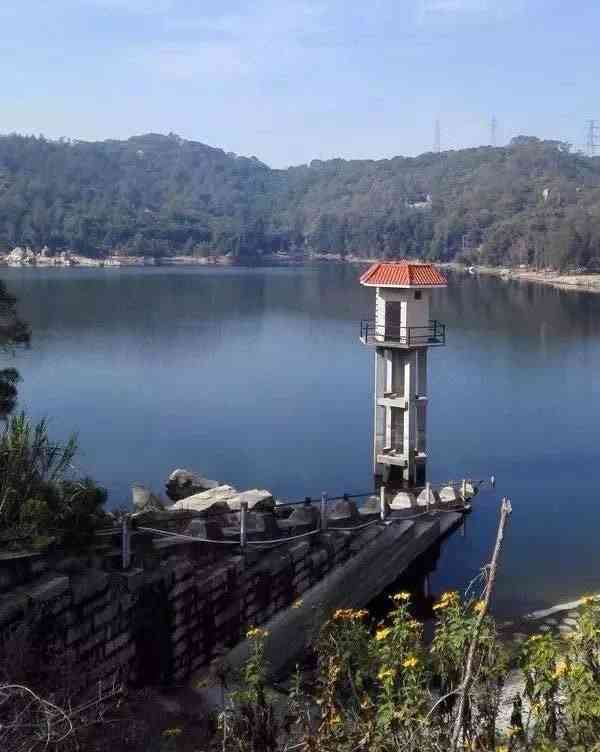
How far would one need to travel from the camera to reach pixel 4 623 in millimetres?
7062

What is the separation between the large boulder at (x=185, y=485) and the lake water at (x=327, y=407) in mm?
993

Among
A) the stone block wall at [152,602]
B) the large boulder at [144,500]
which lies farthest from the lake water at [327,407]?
the stone block wall at [152,602]

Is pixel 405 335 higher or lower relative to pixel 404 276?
lower

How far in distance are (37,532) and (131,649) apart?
164 centimetres

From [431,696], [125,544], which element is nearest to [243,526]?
[125,544]

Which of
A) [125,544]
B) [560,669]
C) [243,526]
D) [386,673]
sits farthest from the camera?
[243,526]

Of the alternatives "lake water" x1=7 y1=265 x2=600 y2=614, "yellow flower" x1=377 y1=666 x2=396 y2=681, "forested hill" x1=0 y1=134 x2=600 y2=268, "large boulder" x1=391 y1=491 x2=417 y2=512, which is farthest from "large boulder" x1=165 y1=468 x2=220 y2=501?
"forested hill" x1=0 y1=134 x2=600 y2=268

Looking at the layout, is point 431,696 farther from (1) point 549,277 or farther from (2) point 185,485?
(1) point 549,277

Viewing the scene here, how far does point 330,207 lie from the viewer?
16688 centimetres

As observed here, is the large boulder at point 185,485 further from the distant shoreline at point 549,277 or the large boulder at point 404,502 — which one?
the distant shoreline at point 549,277

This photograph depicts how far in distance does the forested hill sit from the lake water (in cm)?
3990

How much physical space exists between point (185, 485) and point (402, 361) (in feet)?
15.9

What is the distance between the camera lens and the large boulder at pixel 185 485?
17.9 m

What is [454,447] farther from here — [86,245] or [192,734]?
[86,245]
